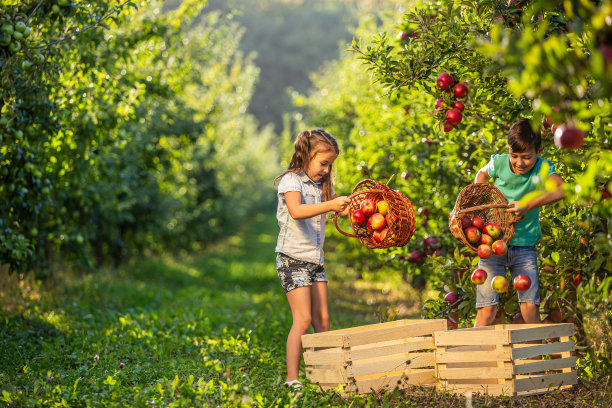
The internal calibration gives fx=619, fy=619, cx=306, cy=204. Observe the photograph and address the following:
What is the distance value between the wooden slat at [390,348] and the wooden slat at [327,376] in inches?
4.4

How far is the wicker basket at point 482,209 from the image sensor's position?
3863 mm

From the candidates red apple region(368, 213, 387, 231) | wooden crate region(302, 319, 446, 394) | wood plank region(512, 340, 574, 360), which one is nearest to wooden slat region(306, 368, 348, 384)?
wooden crate region(302, 319, 446, 394)

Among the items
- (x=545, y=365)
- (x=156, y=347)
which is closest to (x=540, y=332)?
(x=545, y=365)

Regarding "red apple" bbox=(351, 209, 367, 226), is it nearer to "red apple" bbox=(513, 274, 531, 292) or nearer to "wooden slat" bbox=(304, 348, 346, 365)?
"wooden slat" bbox=(304, 348, 346, 365)

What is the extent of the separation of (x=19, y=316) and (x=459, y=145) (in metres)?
4.20

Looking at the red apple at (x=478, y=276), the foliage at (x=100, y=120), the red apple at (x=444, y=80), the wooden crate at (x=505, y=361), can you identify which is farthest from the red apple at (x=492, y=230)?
the foliage at (x=100, y=120)

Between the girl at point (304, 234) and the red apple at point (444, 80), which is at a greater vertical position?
the red apple at point (444, 80)

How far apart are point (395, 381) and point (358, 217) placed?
106 cm

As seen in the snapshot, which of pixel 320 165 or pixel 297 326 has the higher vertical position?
pixel 320 165

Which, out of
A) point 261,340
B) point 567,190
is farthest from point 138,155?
point 567,190

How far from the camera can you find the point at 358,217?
4.06m

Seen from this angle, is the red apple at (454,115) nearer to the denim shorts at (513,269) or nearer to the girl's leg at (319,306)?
the denim shorts at (513,269)

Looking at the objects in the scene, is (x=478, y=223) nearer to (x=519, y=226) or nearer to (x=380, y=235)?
(x=519, y=226)

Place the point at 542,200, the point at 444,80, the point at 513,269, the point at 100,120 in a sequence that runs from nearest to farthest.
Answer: the point at 542,200 < the point at 513,269 < the point at 444,80 < the point at 100,120
